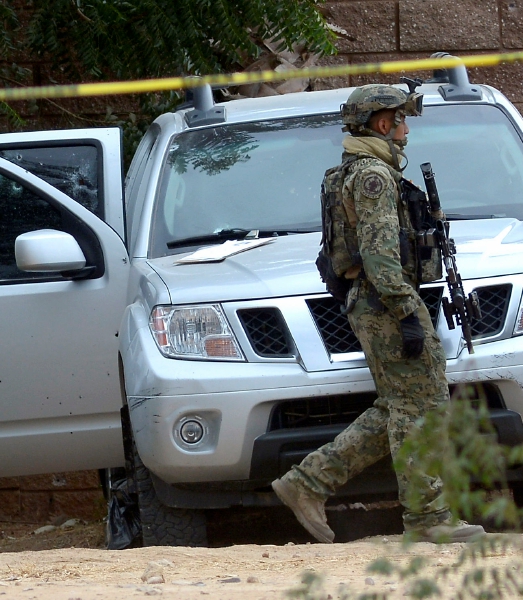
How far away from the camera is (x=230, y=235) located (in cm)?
496

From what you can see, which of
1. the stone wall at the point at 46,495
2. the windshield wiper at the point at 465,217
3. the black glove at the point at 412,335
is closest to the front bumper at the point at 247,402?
the black glove at the point at 412,335

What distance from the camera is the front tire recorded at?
447 cm

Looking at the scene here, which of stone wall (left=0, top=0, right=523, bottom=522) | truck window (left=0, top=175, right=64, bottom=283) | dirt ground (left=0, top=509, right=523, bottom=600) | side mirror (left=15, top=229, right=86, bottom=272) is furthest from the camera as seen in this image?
stone wall (left=0, top=0, right=523, bottom=522)

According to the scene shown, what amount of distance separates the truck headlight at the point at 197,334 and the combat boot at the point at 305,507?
0.51 metres

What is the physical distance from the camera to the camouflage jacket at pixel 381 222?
13.2 feet

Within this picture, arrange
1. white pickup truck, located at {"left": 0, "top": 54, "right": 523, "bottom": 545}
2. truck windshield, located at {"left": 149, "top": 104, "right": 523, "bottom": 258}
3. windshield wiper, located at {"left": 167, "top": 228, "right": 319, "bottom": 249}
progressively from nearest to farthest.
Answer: white pickup truck, located at {"left": 0, "top": 54, "right": 523, "bottom": 545} → windshield wiper, located at {"left": 167, "top": 228, "right": 319, "bottom": 249} → truck windshield, located at {"left": 149, "top": 104, "right": 523, "bottom": 258}

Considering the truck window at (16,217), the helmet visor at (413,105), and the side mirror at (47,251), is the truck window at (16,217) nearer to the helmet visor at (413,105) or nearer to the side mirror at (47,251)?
the side mirror at (47,251)

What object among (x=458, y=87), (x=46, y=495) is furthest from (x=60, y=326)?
(x=46, y=495)

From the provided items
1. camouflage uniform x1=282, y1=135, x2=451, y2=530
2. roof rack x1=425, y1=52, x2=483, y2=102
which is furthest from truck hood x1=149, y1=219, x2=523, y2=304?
roof rack x1=425, y1=52, x2=483, y2=102

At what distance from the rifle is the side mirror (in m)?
1.54

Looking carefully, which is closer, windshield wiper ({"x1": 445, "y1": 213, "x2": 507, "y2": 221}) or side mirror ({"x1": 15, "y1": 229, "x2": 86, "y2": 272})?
side mirror ({"x1": 15, "y1": 229, "x2": 86, "y2": 272})

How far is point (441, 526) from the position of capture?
407 centimetres

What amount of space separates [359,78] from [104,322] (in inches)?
212

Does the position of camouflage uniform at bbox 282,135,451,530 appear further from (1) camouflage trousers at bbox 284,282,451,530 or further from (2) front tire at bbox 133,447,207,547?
(2) front tire at bbox 133,447,207,547
